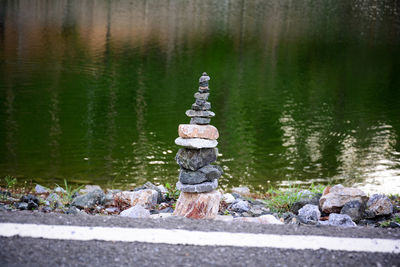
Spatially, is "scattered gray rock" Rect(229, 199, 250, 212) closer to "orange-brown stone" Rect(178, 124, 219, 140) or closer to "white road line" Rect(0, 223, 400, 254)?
"orange-brown stone" Rect(178, 124, 219, 140)

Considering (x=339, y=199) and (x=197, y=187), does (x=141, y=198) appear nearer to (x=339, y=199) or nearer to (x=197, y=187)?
(x=197, y=187)

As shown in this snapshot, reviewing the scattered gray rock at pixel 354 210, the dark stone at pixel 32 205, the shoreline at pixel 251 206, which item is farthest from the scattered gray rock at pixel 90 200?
the scattered gray rock at pixel 354 210

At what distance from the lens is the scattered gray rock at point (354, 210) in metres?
7.39

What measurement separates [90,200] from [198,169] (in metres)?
2.13

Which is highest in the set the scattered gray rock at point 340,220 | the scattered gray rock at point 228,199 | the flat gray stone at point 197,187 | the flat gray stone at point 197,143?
the flat gray stone at point 197,143

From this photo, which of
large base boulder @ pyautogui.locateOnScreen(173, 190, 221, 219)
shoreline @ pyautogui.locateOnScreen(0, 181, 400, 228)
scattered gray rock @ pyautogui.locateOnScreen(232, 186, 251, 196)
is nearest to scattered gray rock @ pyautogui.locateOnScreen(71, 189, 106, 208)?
shoreline @ pyautogui.locateOnScreen(0, 181, 400, 228)

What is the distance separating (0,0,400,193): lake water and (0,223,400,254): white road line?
6192mm

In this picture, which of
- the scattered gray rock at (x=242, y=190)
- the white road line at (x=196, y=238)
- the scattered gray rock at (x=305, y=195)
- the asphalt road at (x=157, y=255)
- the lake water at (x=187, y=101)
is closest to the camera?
the asphalt road at (x=157, y=255)

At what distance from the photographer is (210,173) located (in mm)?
6504

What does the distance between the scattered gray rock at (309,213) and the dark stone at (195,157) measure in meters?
1.72

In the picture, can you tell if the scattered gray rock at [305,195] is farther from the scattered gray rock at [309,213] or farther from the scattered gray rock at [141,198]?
the scattered gray rock at [141,198]

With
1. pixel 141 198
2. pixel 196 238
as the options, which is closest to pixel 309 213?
pixel 141 198

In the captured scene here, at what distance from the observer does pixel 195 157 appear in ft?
21.4

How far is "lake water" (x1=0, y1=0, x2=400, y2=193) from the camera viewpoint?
12.2 m
